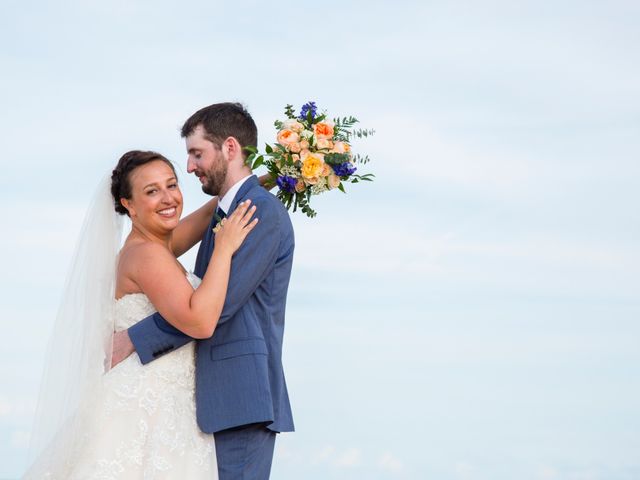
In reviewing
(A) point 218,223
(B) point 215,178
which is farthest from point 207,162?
(A) point 218,223

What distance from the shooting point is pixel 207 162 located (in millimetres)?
6559

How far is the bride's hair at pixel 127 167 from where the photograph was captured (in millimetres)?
6473

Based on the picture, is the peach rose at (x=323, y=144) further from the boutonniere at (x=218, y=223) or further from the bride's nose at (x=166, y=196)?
the bride's nose at (x=166, y=196)

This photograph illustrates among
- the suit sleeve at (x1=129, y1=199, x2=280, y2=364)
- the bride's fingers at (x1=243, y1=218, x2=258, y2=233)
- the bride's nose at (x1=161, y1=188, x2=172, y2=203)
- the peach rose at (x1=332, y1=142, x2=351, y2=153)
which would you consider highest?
the peach rose at (x1=332, y1=142, x2=351, y2=153)

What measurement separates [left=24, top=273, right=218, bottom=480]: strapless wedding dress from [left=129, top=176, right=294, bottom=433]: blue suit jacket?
9 centimetres

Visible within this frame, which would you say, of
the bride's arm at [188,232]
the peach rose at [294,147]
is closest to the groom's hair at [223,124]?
the peach rose at [294,147]

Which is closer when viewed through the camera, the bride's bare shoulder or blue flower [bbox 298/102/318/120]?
the bride's bare shoulder

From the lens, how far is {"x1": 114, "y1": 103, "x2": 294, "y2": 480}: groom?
6.17 metres

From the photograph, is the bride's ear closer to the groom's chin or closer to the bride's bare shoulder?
the bride's bare shoulder

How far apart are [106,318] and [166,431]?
0.81 metres

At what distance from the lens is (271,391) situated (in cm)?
641

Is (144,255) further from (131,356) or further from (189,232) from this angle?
(189,232)

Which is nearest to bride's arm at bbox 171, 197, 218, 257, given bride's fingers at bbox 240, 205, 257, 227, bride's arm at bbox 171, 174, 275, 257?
bride's arm at bbox 171, 174, 275, 257

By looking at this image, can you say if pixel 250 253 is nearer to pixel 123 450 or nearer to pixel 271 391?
pixel 271 391
